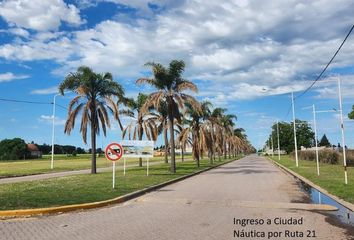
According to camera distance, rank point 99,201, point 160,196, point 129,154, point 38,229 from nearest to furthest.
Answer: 1. point 38,229
2. point 99,201
3. point 160,196
4. point 129,154

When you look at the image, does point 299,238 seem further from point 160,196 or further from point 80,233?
point 160,196

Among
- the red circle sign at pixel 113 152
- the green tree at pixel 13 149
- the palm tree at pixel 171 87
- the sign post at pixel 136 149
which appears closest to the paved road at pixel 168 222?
the red circle sign at pixel 113 152

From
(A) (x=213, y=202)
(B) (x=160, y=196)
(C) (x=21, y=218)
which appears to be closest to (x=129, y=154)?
(B) (x=160, y=196)

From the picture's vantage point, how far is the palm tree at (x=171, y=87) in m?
31.0

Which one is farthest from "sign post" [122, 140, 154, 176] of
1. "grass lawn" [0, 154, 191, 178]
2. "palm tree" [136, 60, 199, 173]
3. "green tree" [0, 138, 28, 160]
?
"green tree" [0, 138, 28, 160]

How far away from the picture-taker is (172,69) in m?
31.5

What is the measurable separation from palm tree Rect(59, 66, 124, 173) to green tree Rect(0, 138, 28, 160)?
324 ft

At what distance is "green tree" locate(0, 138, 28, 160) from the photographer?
122m

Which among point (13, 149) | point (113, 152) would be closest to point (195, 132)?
point (113, 152)

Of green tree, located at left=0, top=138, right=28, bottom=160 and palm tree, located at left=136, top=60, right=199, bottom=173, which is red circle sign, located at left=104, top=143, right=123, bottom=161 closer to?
palm tree, located at left=136, top=60, right=199, bottom=173

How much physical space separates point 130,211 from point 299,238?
5.21 metres

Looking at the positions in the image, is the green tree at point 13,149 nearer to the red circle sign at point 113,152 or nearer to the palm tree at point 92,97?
the palm tree at point 92,97

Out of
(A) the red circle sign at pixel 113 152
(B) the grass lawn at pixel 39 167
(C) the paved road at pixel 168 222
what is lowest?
(C) the paved road at pixel 168 222

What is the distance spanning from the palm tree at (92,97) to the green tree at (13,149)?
324 ft
